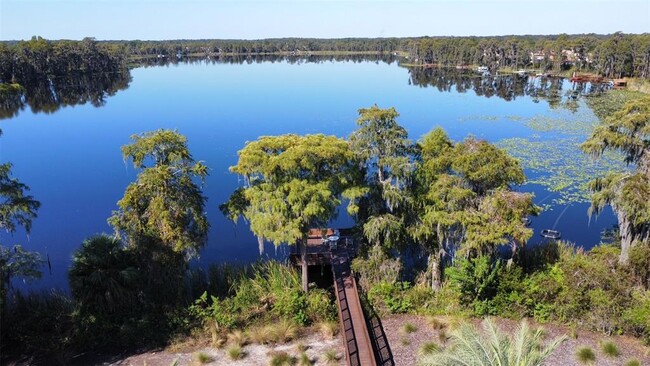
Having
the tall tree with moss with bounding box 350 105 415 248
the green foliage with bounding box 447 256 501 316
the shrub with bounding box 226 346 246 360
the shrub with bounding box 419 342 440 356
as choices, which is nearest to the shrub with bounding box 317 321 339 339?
the shrub with bounding box 226 346 246 360

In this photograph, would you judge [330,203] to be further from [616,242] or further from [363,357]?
[616,242]

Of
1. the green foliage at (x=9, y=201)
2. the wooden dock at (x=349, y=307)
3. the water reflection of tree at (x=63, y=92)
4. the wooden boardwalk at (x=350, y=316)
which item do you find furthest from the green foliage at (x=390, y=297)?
the water reflection of tree at (x=63, y=92)

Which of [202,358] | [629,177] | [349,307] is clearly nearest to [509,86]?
[629,177]

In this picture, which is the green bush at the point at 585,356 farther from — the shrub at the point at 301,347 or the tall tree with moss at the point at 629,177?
the shrub at the point at 301,347

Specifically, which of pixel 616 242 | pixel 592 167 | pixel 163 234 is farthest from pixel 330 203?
pixel 592 167

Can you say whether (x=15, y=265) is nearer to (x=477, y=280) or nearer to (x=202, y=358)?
(x=202, y=358)
